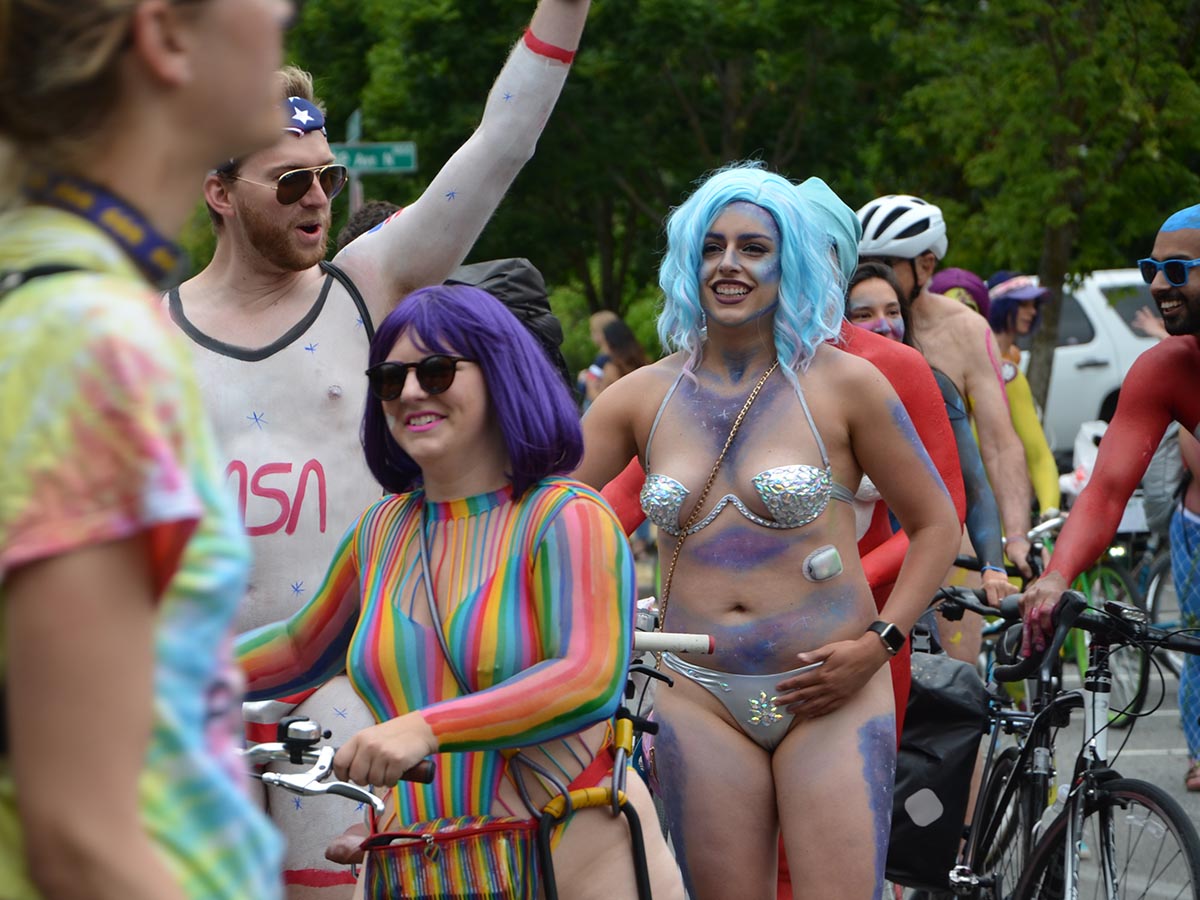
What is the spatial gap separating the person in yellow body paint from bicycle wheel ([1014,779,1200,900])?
2.69 meters

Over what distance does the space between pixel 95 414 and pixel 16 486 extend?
0.27ft

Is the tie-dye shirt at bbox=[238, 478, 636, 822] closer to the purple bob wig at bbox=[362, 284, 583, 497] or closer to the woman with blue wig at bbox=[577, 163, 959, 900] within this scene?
the purple bob wig at bbox=[362, 284, 583, 497]

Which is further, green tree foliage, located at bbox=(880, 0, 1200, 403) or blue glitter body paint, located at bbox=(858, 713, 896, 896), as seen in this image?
green tree foliage, located at bbox=(880, 0, 1200, 403)

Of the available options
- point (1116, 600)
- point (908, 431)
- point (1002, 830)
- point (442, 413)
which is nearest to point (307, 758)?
point (442, 413)

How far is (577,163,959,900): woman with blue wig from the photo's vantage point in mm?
4145

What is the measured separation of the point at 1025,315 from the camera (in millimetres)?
10531

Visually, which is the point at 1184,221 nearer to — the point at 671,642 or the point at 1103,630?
the point at 1103,630

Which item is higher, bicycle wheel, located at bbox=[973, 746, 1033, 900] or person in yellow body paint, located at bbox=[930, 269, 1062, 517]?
person in yellow body paint, located at bbox=[930, 269, 1062, 517]

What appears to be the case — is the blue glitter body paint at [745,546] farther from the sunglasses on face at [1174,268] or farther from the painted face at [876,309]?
the painted face at [876,309]

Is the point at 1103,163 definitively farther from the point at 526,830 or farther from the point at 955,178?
the point at 526,830

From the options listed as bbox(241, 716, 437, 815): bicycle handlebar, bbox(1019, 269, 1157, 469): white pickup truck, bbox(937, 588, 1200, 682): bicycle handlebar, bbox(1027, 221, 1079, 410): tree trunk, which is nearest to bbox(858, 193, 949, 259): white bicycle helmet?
bbox(937, 588, 1200, 682): bicycle handlebar

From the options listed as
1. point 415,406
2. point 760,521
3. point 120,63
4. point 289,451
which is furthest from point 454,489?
point 120,63

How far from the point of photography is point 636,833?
3.12 meters

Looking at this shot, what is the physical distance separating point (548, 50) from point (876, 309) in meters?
2.99
